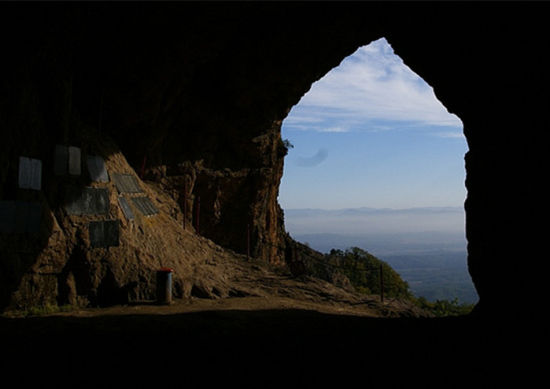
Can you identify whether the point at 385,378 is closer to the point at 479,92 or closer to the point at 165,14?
the point at 479,92

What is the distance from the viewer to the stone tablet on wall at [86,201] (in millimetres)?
9539

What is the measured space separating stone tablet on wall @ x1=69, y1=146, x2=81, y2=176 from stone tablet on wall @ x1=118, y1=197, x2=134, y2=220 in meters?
1.28

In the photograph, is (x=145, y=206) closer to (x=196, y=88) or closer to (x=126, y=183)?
(x=126, y=183)

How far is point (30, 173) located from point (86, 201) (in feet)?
→ 5.02

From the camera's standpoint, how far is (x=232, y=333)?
7137mm

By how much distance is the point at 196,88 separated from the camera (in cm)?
1947

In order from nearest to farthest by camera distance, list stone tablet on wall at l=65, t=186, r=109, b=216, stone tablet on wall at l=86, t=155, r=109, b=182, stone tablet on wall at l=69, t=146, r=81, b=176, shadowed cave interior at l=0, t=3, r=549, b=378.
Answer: shadowed cave interior at l=0, t=3, r=549, b=378, stone tablet on wall at l=65, t=186, r=109, b=216, stone tablet on wall at l=69, t=146, r=81, b=176, stone tablet on wall at l=86, t=155, r=109, b=182

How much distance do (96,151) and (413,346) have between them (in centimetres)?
819

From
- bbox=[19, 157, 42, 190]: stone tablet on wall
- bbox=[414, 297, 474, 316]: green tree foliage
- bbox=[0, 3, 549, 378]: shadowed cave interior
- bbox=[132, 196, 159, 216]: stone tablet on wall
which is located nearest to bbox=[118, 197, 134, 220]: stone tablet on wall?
bbox=[0, 3, 549, 378]: shadowed cave interior

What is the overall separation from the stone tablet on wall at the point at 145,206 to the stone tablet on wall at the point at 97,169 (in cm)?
137

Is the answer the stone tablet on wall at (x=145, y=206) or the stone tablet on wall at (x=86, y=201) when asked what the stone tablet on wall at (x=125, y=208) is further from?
the stone tablet on wall at (x=145, y=206)

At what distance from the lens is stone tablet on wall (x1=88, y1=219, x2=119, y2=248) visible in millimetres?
9750

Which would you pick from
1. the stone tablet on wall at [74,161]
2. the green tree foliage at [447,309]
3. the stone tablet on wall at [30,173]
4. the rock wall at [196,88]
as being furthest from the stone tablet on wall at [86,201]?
the green tree foliage at [447,309]

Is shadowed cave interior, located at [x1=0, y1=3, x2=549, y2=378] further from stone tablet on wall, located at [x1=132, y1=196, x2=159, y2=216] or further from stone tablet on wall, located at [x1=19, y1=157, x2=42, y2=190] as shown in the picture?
stone tablet on wall, located at [x1=132, y1=196, x2=159, y2=216]
